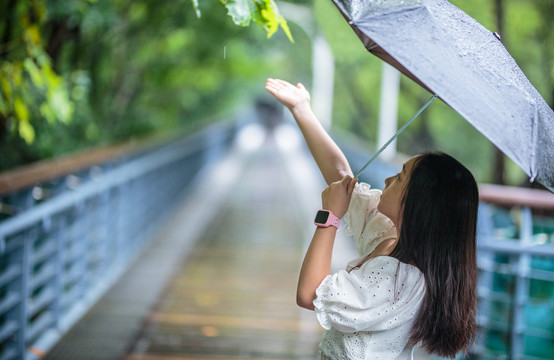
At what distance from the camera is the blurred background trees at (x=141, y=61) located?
11.5 ft

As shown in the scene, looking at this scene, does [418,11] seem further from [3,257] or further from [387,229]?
[3,257]

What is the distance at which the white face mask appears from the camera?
6.37 ft

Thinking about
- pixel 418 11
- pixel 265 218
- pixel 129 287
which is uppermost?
pixel 418 11

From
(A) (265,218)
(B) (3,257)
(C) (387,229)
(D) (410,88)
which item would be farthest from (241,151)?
(C) (387,229)

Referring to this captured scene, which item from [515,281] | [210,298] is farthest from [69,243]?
[515,281]

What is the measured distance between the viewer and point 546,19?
8023mm

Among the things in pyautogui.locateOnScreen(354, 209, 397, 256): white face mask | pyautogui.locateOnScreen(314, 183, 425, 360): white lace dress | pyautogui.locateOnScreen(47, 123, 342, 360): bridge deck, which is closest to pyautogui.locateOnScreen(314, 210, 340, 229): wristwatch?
pyautogui.locateOnScreen(314, 183, 425, 360): white lace dress

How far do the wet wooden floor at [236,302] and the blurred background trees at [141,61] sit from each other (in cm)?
159

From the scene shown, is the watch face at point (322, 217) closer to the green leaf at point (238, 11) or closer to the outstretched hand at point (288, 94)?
the outstretched hand at point (288, 94)

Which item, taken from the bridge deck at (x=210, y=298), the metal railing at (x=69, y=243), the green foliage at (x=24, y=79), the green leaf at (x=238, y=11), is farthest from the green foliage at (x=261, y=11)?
the bridge deck at (x=210, y=298)

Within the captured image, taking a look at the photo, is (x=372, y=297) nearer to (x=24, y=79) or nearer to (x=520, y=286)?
(x=520, y=286)

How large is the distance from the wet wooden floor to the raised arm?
2.46m

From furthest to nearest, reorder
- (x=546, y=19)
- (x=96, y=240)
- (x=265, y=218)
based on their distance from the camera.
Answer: (x=265, y=218) → (x=546, y=19) → (x=96, y=240)

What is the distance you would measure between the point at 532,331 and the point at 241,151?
62.4ft
